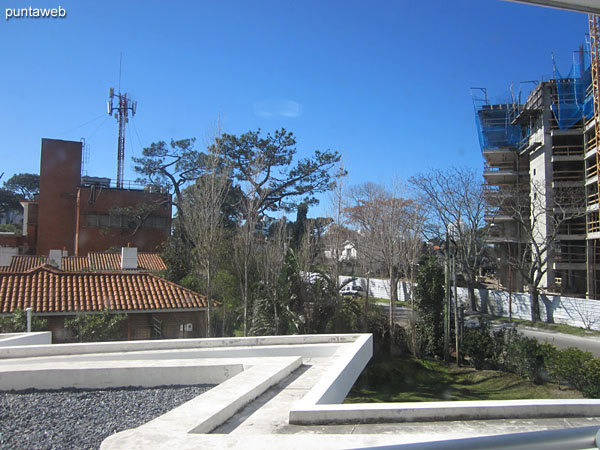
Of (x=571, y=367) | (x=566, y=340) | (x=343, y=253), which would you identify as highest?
(x=343, y=253)

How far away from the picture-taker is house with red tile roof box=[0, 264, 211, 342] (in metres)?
14.9

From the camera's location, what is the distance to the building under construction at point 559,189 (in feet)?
105

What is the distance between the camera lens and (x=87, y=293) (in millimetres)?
16219

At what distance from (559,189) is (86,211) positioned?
34546 mm

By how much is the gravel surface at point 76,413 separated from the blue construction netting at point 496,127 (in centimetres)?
4088

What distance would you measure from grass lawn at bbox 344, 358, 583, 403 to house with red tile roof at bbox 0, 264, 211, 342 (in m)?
6.36

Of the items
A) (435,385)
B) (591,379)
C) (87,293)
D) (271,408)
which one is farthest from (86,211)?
(271,408)

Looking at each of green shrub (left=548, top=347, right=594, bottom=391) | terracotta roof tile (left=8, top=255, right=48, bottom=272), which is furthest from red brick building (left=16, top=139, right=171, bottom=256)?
green shrub (left=548, top=347, right=594, bottom=391)

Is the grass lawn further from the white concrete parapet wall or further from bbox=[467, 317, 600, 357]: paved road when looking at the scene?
the white concrete parapet wall

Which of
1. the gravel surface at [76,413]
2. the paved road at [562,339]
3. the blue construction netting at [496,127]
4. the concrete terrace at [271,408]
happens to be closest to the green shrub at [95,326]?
the concrete terrace at [271,408]

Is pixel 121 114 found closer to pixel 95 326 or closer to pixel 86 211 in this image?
pixel 86 211

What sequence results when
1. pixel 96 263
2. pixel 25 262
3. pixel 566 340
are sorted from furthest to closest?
pixel 25 262 < pixel 96 263 < pixel 566 340

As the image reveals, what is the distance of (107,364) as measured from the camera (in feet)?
21.1

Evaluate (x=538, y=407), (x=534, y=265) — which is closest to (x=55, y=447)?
(x=538, y=407)
